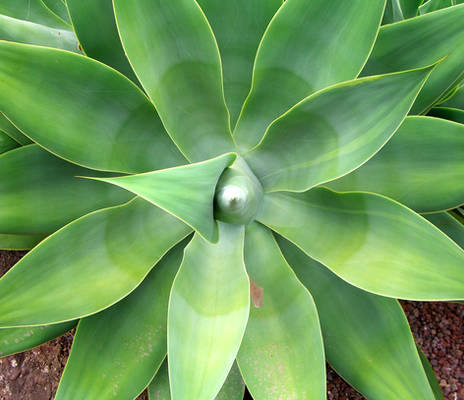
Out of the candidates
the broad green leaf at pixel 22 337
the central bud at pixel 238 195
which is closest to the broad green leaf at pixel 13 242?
the broad green leaf at pixel 22 337

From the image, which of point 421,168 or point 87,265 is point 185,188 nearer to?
point 87,265

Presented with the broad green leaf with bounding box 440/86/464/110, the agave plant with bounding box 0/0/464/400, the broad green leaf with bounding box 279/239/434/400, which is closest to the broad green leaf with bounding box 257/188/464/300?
the agave plant with bounding box 0/0/464/400

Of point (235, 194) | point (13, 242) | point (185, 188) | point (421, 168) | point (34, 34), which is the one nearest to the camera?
point (185, 188)

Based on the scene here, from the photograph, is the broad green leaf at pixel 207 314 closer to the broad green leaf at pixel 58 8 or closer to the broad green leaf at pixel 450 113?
the broad green leaf at pixel 450 113

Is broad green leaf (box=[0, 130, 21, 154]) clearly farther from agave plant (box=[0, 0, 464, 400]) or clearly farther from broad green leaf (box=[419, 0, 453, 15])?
broad green leaf (box=[419, 0, 453, 15])

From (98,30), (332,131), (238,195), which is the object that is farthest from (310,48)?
(98,30)

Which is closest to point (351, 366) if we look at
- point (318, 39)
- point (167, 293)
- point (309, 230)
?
point (309, 230)
